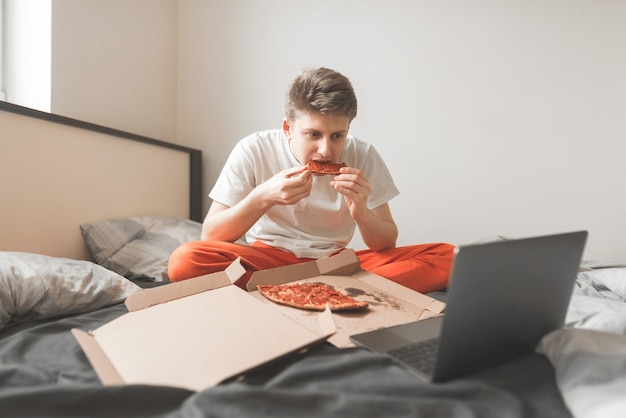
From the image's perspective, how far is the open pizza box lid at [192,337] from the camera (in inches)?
28.5

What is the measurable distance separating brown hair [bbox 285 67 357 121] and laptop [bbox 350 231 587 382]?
85 centimetres

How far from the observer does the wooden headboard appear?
1580 millimetres

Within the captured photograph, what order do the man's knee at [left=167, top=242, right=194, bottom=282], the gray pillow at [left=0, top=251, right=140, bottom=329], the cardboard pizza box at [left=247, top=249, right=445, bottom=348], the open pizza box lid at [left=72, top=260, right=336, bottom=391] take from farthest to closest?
the man's knee at [left=167, top=242, right=194, bottom=282]
the gray pillow at [left=0, top=251, right=140, bottom=329]
the cardboard pizza box at [left=247, top=249, right=445, bottom=348]
the open pizza box lid at [left=72, top=260, right=336, bottom=391]

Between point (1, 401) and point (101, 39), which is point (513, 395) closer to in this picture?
point (1, 401)

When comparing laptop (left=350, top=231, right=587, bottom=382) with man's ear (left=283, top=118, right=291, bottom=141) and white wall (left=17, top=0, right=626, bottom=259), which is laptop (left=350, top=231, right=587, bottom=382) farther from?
white wall (left=17, top=0, right=626, bottom=259)

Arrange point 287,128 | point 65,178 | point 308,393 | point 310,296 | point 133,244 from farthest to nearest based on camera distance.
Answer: point 133,244 → point 65,178 → point 287,128 → point 310,296 → point 308,393

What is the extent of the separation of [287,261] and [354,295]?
451mm

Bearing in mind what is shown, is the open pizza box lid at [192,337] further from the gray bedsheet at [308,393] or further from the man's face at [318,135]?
the man's face at [318,135]

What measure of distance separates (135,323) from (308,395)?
1.52 feet

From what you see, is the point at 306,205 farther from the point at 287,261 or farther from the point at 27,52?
the point at 27,52

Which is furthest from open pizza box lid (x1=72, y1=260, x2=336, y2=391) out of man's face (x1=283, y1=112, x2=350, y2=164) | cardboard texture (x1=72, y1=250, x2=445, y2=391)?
man's face (x1=283, y1=112, x2=350, y2=164)

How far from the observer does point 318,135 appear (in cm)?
150

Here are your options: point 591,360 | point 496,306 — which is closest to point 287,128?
point 496,306

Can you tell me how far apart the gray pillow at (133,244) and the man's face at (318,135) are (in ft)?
2.65
